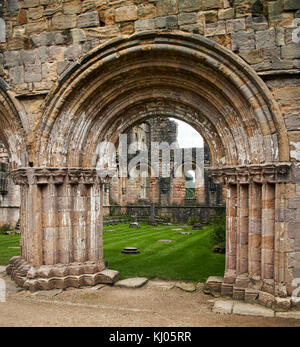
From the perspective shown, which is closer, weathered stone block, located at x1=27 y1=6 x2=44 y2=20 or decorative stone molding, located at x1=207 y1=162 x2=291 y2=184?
decorative stone molding, located at x1=207 y1=162 x2=291 y2=184

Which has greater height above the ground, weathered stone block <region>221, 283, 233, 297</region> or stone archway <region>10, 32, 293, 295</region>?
stone archway <region>10, 32, 293, 295</region>

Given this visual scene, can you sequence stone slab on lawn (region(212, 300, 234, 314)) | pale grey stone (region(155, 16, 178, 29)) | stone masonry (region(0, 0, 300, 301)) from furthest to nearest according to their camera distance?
pale grey stone (region(155, 16, 178, 29))
stone masonry (region(0, 0, 300, 301))
stone slab on lawn (region(212, 300, 234, 314))

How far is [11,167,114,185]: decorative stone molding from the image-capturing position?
6.62m

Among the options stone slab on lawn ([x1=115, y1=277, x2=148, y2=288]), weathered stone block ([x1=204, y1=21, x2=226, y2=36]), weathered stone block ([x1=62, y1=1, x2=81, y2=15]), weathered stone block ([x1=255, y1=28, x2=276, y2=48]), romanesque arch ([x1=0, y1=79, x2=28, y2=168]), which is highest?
weathered stone block ([x1=62, y1=1, x2=81, y2=15])

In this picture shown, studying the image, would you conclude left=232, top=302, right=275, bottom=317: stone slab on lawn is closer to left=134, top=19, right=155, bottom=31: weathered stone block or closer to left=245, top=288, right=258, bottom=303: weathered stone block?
left=245, top=288, right=258, bottom=303: weathered stone block

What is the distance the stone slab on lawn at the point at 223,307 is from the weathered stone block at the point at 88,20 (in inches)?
207

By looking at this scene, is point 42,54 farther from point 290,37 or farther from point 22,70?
point 290,37

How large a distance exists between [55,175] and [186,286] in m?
3.32

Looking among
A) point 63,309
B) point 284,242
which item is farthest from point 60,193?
point 284,242

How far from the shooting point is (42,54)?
22.1 feet

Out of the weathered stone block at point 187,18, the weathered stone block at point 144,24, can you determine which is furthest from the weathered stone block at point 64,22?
the weathered stone block at point 187,18

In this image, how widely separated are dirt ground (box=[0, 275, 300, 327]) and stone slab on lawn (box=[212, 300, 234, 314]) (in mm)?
112

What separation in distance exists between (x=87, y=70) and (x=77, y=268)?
146 inches

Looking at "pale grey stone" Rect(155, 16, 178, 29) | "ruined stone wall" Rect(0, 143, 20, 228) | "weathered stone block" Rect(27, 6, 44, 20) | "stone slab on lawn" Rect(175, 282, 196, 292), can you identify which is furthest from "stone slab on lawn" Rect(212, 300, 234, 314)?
"ruined stone wall" Rect(0, 143, 20, 228)
